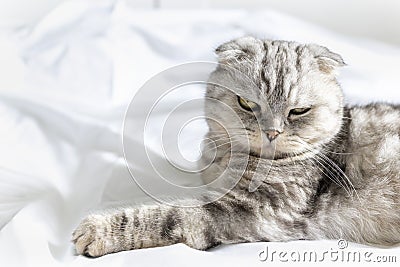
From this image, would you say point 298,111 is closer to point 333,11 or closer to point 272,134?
point 272,134

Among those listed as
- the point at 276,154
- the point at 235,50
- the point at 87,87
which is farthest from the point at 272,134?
the point at 87,87

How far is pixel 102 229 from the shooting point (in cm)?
127

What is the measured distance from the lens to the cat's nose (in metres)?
1.34

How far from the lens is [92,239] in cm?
125

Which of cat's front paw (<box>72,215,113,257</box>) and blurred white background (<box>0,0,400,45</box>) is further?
blurred white background (<box>0,0,400,45</box>)

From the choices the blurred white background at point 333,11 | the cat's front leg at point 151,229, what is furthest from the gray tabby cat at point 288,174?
the blurred white background at point 333,11

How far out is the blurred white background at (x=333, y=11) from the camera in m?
2.58

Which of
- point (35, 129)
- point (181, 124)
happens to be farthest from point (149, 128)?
point (35, 129)

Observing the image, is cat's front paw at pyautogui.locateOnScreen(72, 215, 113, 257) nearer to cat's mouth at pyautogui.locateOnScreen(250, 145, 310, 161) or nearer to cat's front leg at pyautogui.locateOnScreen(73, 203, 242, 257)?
cat's front leg at pyautogui.locateOnScreen(73, 203, 242, 257)

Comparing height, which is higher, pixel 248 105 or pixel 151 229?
pixel 248 105

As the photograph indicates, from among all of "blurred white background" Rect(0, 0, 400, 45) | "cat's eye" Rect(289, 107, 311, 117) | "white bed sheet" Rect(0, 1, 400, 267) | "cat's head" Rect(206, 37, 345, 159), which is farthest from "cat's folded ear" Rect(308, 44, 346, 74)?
"blurred white background" Rect(0, 0, 400, 45)

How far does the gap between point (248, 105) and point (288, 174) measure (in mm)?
172

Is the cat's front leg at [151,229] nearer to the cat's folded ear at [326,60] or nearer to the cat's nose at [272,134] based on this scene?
the cat's nose at [272,134]

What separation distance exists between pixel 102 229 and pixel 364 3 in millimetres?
1730
